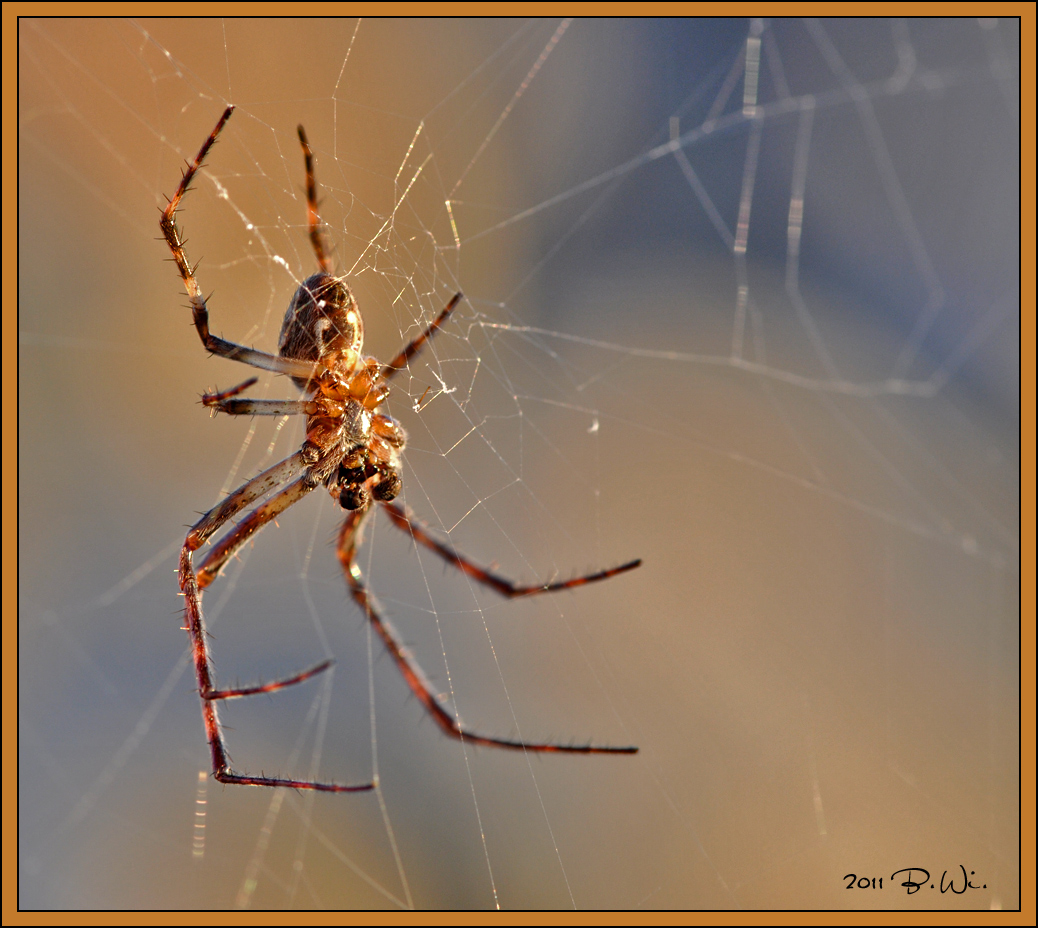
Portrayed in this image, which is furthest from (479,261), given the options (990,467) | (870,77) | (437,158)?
(990,467)

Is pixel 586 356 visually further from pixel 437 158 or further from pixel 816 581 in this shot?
pixel 816 581

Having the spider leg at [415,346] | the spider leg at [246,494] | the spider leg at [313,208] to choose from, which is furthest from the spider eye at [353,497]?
the spider leg at [313,208]

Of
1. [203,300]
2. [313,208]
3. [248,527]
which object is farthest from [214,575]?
[313,208]

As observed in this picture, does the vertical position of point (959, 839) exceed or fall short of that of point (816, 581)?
it falls short

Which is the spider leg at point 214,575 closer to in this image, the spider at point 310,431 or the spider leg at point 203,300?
the spider at point 310,431

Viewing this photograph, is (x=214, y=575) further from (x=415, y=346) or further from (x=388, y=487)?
(x=415, y=346)

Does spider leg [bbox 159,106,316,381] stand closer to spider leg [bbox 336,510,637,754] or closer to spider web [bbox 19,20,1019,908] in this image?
spider leg [bbox 336,510,637,754]
